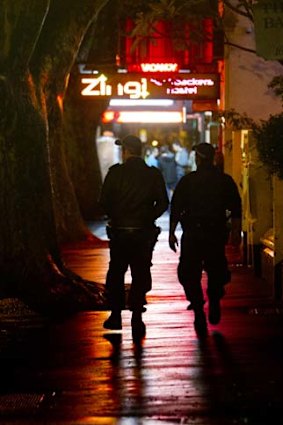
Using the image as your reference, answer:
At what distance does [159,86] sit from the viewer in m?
21.9

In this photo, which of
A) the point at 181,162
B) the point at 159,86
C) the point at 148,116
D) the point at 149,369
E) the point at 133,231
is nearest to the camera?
the point at 149,369

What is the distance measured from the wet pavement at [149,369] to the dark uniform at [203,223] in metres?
0.52

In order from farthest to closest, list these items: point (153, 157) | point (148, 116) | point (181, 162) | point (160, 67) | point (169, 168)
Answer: point (181, 162)
point (153, 157)
point (169, 168)
point (148, 116)
point (160, 67)

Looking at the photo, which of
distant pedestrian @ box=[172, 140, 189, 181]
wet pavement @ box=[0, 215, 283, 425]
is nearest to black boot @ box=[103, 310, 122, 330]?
wet pavement @ box=[0, 215, 283, 425]

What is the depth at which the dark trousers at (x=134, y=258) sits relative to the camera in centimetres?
965

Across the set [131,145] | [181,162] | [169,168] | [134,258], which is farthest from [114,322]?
[181,162]

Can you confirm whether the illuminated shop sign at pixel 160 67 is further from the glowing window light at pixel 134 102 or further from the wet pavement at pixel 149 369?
the wet pavement at pixel 149 369

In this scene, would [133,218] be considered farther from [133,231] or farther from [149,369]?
[149,369]

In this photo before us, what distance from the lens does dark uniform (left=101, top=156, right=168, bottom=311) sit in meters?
9.67

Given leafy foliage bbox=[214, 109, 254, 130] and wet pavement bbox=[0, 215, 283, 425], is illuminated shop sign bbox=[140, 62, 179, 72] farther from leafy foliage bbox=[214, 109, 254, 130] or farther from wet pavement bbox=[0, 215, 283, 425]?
wet pavement bbox=[0, 215, 283, 425]

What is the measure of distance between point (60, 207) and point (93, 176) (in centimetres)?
736

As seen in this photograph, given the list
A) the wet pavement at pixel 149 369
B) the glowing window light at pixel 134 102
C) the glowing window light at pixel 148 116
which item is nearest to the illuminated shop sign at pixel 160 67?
the glowing window light at pixel 134 102

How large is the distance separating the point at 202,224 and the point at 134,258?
0.77m

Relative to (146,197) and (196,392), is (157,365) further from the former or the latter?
(146,197)
